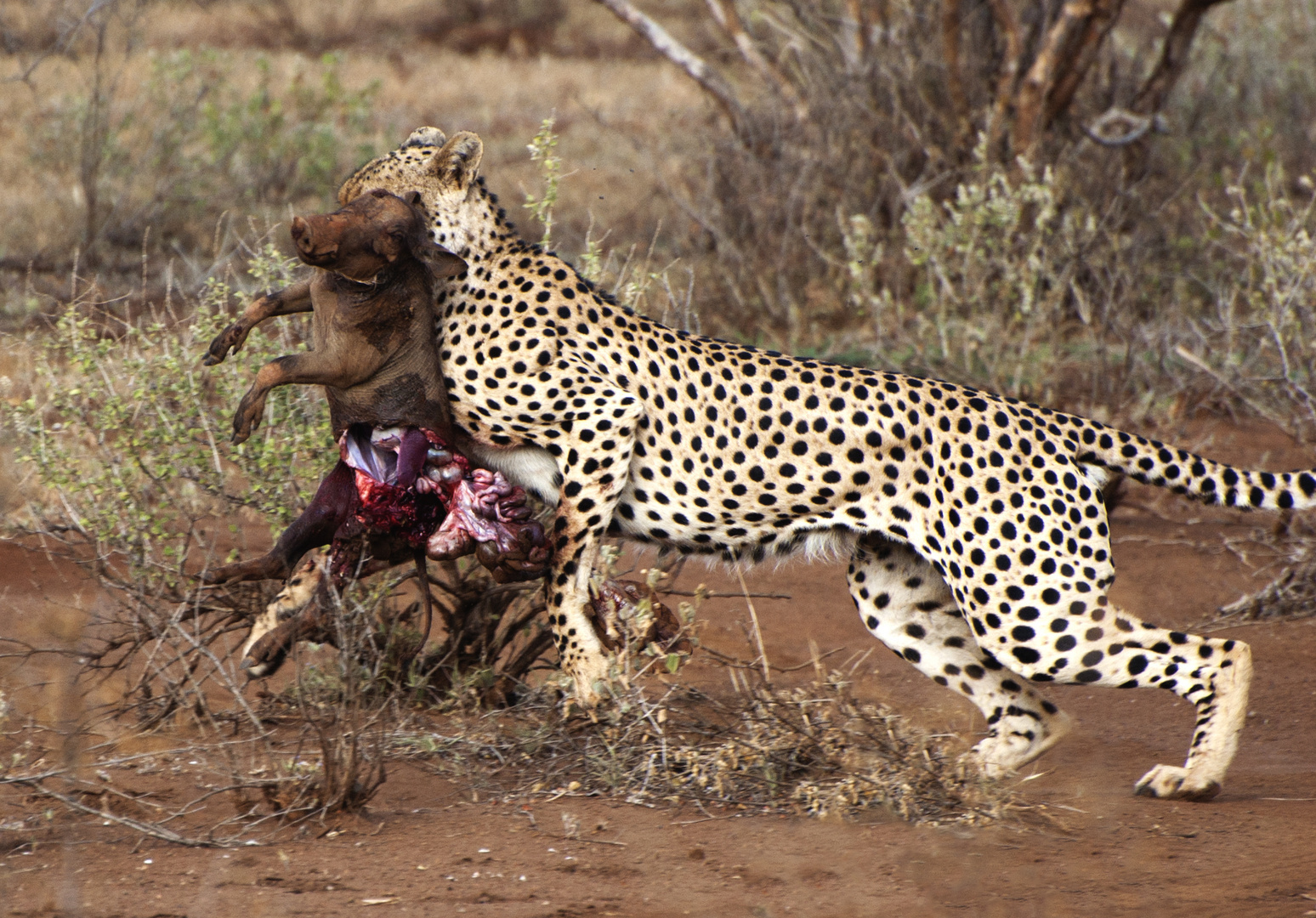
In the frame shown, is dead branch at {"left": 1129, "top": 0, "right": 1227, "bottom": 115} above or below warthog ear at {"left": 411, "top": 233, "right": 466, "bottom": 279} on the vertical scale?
above

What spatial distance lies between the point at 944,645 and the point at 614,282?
2598 millimetres

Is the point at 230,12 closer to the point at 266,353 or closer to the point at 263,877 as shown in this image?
the point at 266,353

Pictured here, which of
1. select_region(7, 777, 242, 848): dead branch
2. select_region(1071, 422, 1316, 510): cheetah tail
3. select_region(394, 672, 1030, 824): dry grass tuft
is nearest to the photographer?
select_region(7, 777, 242, 848): dead branch

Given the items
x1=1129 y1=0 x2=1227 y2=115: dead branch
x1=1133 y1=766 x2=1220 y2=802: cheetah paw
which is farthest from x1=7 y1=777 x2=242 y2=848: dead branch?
x1=1129 y1=0 x2=1227 y2=115: dead branch

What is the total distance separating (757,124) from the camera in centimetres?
1056

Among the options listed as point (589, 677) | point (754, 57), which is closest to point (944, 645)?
point (589, 677)

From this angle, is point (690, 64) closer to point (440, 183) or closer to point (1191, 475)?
point (440, 183)

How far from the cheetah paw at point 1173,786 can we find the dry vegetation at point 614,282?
25.7 inches

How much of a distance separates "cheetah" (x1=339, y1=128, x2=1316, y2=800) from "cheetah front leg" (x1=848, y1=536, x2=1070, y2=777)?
1 centimetres

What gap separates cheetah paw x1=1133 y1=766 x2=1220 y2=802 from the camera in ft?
14.8

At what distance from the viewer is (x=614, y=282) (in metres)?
6.80

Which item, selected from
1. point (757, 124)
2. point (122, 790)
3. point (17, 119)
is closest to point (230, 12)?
point (17, 119)

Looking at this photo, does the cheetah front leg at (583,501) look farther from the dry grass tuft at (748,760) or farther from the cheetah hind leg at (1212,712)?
the cheetah hind leg at (1212,712)

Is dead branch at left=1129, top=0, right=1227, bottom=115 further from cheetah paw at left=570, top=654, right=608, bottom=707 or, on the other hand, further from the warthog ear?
cheetah paw at left=570, top=654, right=608, bottom=707
